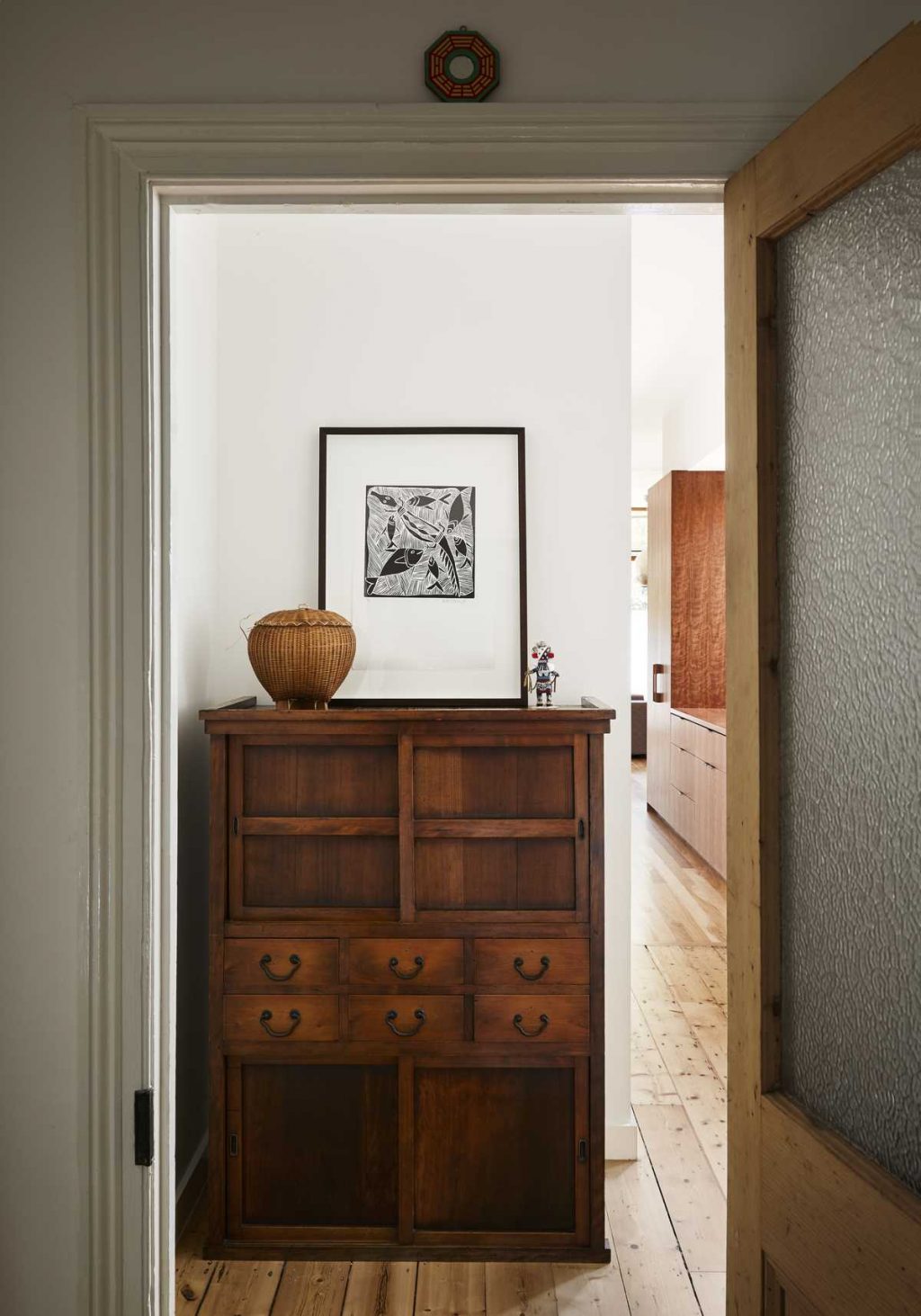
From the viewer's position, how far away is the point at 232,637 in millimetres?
2686

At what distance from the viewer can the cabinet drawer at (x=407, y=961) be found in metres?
2.21

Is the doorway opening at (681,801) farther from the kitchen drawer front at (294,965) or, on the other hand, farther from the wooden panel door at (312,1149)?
the kitchen drawer front at (294,965)

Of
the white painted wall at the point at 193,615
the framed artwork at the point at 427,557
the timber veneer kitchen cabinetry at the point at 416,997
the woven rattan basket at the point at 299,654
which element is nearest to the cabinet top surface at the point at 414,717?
the timber veneer kitchen cabinetry at the point at 416,997

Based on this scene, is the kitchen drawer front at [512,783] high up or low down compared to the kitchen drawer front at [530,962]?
→ up

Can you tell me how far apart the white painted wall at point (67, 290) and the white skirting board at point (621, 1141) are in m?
1.81

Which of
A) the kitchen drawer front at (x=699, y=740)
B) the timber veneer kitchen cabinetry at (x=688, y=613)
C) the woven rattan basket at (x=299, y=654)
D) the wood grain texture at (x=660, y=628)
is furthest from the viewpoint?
the wood grain texture at (x=660, y=628)

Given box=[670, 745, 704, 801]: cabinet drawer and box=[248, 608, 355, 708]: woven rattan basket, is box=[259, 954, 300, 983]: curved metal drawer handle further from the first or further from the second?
box=[670, 745, 704, 801]: cabinet drawer

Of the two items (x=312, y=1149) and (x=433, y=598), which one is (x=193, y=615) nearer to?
Result: (x=433, y=598)

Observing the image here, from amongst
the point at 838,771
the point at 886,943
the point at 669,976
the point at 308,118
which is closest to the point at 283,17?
the point at 308,118

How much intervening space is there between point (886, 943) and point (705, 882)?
485cm

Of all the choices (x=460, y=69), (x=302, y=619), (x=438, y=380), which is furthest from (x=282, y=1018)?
(x=460, y=69)

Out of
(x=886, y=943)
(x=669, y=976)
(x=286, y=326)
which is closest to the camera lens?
(x=886, y=943)

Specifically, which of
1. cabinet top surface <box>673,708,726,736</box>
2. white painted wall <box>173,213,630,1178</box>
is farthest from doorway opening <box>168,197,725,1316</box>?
cabinet top surface <box>673,708,726,736</box>

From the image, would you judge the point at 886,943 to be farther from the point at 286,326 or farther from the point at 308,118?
the point at 286,326
